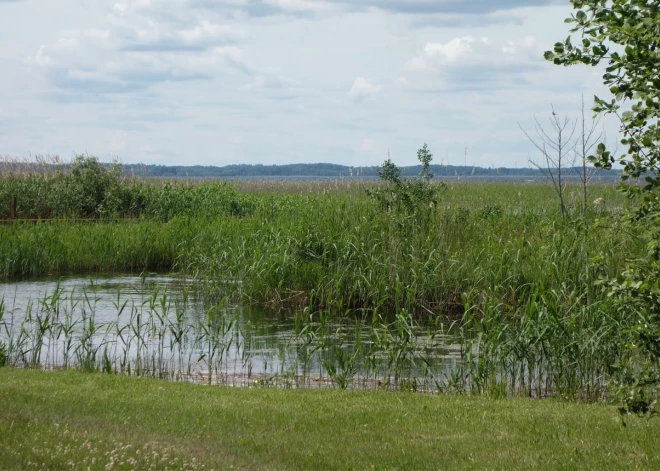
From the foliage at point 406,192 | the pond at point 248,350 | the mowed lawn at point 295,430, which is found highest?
the foliage at point 406,192

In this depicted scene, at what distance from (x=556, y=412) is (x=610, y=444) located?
1.14 metres

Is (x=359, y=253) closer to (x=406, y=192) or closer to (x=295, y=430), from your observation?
(x=406, y=192)

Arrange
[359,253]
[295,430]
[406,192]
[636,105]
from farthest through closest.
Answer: [406,192] → [359,253] → [295,430] → [636,105]

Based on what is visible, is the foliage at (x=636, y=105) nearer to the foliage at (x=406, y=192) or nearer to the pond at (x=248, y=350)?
the pond at (x=248, y=350)

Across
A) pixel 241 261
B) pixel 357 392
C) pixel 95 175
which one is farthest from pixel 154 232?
pixel 357 392

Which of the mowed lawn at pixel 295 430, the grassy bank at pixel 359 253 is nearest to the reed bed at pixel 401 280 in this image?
the grassy bank at pixel 359 253

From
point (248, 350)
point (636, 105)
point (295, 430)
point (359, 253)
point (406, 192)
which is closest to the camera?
point (636, 105)

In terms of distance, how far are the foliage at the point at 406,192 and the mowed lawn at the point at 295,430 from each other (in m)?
8.54

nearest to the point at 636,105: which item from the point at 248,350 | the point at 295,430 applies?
the point at 295,430

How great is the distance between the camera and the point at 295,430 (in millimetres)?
7461

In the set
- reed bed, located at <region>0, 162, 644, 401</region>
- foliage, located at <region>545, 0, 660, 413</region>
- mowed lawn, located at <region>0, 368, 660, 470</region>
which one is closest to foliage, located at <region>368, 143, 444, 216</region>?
reed bed, located at <region>0, 162, 644, 401</region>

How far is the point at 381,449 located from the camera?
693 cm

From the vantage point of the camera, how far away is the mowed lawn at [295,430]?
637cm

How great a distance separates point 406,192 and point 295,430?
33.9ft
